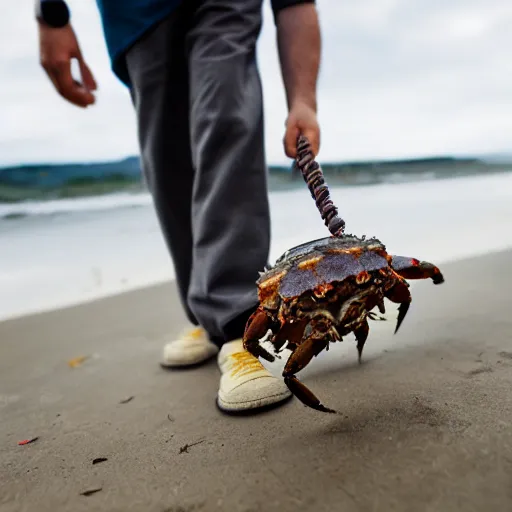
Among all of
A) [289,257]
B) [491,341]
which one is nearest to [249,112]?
[289,257]

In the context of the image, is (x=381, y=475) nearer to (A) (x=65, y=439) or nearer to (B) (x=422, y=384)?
(B) (x=422, y=384)

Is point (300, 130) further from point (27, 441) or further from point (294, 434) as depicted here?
point (27, 441)

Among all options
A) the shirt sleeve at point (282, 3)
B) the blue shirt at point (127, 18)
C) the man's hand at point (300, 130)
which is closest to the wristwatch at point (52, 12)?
the blue shirt at point (127, 18)

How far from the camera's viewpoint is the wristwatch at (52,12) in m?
2.11

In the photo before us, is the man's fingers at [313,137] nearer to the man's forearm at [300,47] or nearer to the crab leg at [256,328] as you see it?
the man's forearm at [300,47]

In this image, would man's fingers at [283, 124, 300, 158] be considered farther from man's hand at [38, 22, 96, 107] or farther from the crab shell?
man's hand at [38, 22, 96, 107]

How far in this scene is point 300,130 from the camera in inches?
71.2

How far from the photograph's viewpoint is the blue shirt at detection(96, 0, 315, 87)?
2.02 m

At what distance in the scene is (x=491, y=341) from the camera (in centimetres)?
186

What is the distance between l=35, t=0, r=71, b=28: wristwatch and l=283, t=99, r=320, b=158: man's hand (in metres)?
1.10

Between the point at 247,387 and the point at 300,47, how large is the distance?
4.27 ft

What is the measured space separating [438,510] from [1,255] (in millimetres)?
6086

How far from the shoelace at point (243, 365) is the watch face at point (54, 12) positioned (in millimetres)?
1566

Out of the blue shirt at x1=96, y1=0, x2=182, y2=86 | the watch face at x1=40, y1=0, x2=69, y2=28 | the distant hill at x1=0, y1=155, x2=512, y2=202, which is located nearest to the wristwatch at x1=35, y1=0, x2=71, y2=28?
the watch face at x1=40, y1=0, x2=69, y2=28
